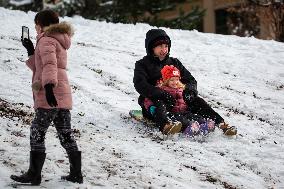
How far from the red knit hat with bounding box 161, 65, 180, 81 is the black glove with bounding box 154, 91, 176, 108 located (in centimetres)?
28

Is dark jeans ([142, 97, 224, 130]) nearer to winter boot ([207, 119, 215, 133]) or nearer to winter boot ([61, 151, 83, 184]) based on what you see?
winter boot ([207, 119, 215, 133])

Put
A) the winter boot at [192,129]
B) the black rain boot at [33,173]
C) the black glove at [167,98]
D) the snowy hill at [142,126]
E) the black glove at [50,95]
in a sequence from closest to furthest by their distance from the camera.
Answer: the black glove at [50,95]
the black rain boot at [33,173]
the snowy hill at [142,126]
the winter boot at [192,129]
the black glove at [167,98]

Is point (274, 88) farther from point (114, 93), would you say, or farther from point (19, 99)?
point (19, 99)

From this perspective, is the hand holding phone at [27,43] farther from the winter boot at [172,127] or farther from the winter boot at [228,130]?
the winter boot at [228,130]

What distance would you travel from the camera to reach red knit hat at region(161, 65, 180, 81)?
22.2ft

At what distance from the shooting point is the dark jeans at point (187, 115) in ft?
21.2

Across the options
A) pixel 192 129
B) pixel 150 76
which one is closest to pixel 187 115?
pixel 192 129

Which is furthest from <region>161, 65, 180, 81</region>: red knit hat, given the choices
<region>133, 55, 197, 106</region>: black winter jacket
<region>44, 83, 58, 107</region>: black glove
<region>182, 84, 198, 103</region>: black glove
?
<region>44, 83, 58, 107</region>: black glove

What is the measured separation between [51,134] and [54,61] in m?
1.86

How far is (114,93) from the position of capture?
858cm

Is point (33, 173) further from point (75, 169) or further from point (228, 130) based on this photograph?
point (228, 130)

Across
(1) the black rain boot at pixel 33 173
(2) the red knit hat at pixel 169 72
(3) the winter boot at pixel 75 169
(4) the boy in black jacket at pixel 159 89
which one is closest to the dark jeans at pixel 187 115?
(4) the boy in black jacket at pixel 159 89

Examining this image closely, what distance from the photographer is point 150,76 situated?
7.00 meters

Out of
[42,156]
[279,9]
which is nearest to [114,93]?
[42,156]
